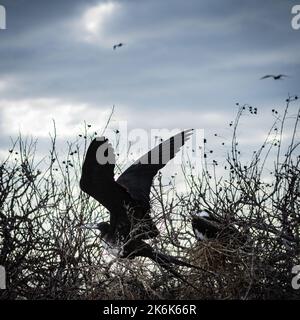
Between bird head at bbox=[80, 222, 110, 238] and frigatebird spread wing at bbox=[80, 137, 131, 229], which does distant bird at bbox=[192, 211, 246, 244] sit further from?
bird head at bbox=[80, 222, 110, 238]

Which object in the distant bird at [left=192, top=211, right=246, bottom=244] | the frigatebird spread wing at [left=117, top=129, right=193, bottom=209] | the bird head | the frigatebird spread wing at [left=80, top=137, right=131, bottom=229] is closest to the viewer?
the distant bird at [left=192, top=211, right=246, bottom=244]

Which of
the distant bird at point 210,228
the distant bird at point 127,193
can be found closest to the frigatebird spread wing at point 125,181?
the distant bird at point 127,193

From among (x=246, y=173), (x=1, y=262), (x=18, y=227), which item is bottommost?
(x=1, y=262)

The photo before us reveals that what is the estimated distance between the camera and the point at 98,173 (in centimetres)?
470

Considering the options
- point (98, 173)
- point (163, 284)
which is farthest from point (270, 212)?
point (98, 173)

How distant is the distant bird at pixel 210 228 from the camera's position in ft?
14.3

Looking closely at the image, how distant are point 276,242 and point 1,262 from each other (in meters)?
2.08

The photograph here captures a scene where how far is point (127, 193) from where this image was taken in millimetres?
4949

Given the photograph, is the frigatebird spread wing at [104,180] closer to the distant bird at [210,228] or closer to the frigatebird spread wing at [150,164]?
the frigatebird spread wing at [150,164]

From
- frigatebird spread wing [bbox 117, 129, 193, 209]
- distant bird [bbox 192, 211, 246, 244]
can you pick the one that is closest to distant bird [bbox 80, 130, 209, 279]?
frigatebird spread wing [bbox 117, 129, 193, 209]

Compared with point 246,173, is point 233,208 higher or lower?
lower

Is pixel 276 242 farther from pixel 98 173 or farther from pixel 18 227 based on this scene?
pixel 18 227

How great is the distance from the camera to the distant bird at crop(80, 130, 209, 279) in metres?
4.45

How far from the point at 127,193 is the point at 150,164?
0.59 meters
